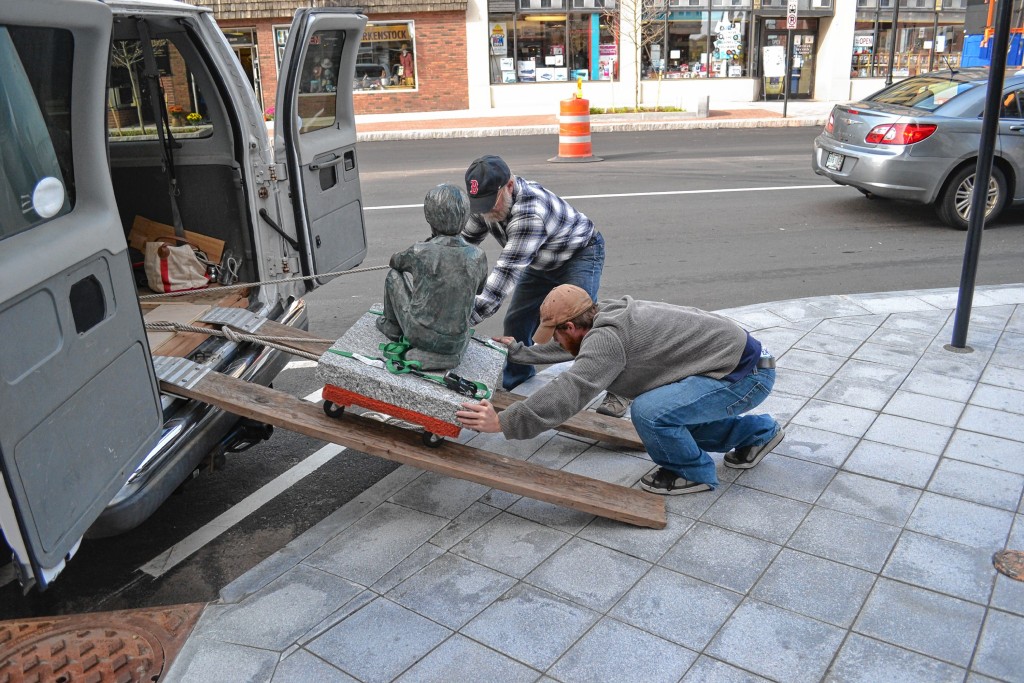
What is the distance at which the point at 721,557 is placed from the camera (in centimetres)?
360

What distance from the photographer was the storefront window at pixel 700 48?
2453cm

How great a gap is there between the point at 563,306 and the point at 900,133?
7.09 meters

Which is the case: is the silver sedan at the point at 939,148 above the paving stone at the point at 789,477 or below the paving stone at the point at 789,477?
above

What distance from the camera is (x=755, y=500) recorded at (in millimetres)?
4035

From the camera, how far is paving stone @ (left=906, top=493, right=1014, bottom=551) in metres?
3.68

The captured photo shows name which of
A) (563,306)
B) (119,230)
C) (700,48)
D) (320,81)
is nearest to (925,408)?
(563,306)

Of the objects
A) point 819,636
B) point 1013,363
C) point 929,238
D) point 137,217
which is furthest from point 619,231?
point 819,636

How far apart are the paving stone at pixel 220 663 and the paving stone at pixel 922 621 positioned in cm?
215

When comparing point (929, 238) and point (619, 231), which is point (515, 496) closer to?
point (619, 231)

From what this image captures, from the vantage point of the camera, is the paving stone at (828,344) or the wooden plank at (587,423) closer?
the wooden plank at (587,423)

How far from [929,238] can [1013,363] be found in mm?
4211

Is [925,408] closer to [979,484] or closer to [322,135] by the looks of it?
[979,484]

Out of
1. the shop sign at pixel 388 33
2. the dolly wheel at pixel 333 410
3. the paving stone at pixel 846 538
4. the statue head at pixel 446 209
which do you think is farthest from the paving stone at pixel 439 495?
the shop sign at pixel 388 33

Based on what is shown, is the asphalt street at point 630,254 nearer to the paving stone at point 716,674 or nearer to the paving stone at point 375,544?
the paving stone at point 375,544
